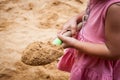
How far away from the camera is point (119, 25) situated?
2.67 ft

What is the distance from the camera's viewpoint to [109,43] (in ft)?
2.88

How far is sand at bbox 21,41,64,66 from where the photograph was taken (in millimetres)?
2064

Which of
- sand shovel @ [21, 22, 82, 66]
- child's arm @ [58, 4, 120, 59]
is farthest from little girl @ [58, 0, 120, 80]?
sand shovel @ [21, 22, 82, 66]

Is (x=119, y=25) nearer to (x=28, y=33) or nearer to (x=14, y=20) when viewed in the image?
(x=28, y=33)

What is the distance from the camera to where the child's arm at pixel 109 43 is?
0.82 metres

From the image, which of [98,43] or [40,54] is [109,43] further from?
[40,54]

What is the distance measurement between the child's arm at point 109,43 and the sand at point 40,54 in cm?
107

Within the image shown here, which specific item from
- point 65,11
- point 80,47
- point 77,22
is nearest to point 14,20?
point 65,11

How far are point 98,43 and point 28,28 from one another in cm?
179

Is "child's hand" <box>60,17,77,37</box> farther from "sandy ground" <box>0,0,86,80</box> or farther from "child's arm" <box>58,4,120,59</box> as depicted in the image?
"sandy ground" <box>0,0,86,80</box>

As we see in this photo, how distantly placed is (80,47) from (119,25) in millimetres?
199

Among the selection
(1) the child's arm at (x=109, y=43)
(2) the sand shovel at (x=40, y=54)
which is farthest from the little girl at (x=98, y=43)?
(2) the sand shovel at (x=40, y=54)

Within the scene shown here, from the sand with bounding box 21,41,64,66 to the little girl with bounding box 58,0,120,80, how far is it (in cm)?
95

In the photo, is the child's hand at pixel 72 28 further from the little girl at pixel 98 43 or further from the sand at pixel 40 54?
the sand at pixel 40 54
